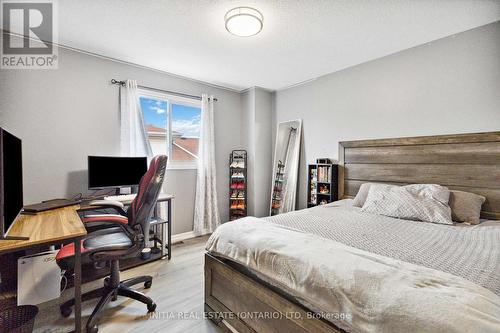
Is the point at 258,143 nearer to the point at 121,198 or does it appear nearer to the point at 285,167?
the point at 285,167

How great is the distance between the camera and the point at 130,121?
9.83ft

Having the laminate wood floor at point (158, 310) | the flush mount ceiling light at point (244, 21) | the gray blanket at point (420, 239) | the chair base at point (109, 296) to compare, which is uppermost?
the flush mount ceiling light at point (244, 21)

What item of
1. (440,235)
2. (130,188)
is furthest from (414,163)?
(130,188)

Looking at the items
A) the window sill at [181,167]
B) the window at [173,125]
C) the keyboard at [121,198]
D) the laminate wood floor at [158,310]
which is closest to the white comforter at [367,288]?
the laminate wood floor at [158,310]

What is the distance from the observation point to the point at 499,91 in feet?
7.02

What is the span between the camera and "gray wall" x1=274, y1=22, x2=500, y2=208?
2223 mm

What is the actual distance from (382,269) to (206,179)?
10.1 ft

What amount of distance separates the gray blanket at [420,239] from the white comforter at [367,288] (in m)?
0.19

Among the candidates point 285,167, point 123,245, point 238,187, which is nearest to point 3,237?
point 123,245

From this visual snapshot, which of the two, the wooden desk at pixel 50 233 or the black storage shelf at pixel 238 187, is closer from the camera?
the wooden desk at pixel 50 233

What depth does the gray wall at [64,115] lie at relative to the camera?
7.84ft

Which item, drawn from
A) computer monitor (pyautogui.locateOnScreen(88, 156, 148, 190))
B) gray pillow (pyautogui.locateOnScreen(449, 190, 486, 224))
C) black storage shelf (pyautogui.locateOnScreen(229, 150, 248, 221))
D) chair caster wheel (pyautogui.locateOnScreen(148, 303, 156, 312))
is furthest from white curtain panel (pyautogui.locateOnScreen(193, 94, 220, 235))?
gray pillow (pyautogui.locateOnScreen(449, 190, 486, 224))

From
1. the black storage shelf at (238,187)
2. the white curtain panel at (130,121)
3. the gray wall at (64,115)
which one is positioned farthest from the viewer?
the black storage shelf at (238,187)

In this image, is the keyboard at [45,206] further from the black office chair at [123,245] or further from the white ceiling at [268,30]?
the white ceiling at [268,30]
